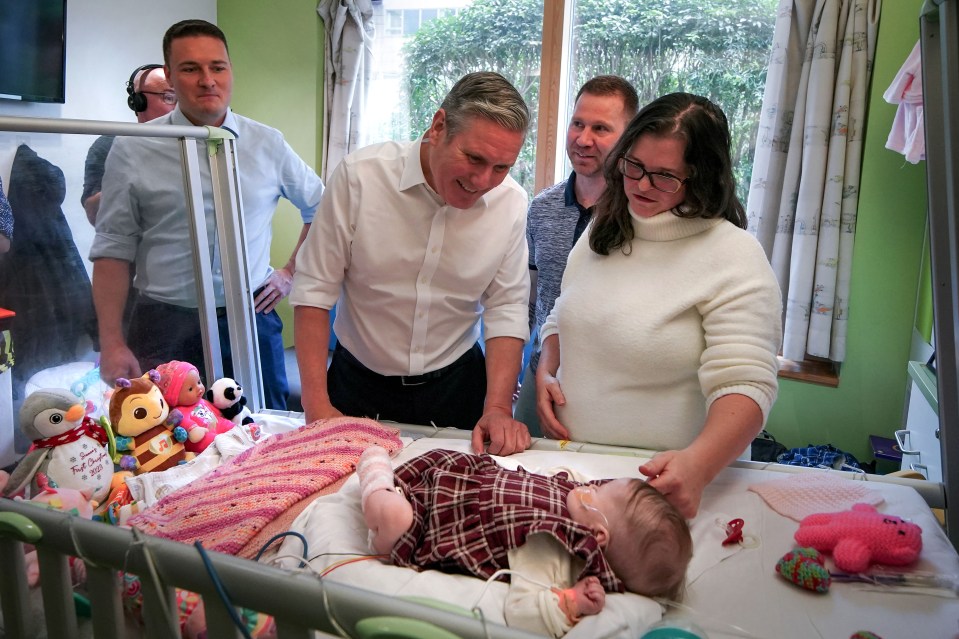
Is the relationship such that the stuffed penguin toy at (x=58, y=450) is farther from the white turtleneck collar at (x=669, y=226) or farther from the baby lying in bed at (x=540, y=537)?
the white turtleneck collar at (x=669, y=226)

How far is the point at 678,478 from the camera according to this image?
113cm

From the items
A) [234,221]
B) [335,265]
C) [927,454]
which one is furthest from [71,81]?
[927,454]

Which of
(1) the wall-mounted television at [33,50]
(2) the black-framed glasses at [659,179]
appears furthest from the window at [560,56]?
(2) the black-framed glasses at [659,179]

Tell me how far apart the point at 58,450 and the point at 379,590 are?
0.70 metres

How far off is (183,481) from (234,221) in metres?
0.70

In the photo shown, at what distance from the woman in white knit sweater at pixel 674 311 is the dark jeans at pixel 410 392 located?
0.36 metres

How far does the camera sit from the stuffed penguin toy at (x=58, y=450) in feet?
4.21

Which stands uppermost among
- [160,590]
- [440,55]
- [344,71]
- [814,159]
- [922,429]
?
[440,55]

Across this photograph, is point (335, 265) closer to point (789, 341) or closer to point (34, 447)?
point (34, 447)

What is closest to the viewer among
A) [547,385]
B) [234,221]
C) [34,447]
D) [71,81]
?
[34,447]

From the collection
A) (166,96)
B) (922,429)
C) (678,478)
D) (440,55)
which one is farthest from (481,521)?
(440,55)

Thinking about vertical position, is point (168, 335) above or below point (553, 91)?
below

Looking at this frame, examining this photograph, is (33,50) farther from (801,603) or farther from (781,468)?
(801,603)

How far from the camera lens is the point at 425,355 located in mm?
1665
